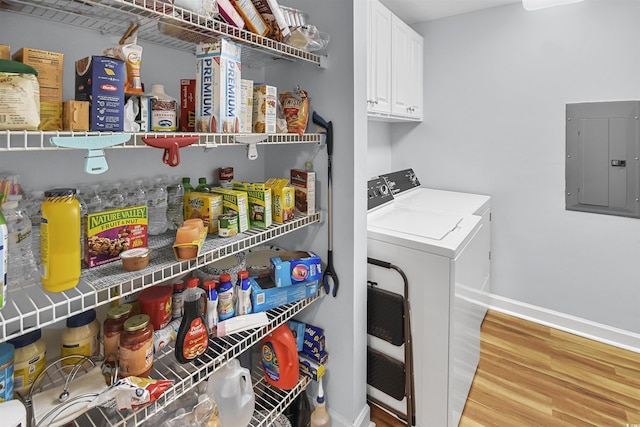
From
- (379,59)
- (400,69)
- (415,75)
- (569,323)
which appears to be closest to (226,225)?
(379,59)

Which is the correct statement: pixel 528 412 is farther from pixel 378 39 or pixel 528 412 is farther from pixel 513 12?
pixel 513 12

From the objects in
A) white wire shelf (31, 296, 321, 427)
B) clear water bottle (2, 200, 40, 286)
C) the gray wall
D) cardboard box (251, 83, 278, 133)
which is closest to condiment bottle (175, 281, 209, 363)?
white wire shelf (31, 296, 321, 427)

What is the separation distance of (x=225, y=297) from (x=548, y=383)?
6.57 feet

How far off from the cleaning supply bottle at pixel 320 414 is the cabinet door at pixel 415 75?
2.13 metres

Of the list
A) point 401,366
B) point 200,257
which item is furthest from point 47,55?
point 401,366

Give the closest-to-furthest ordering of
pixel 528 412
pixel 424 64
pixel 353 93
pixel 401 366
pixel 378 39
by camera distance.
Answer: pixel 353 93 → pixel 401 366 → pixel 528 412 → pixel 378 39 → pixel 424 64

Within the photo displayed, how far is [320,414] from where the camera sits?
159cm

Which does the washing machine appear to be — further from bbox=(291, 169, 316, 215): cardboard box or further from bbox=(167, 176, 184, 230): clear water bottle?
bbox=(167, 176, 184, 230): clear water bottle

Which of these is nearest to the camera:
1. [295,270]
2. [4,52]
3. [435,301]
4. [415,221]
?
[4,52]

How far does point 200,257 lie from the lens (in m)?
1.05

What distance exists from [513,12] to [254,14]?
7.60ft

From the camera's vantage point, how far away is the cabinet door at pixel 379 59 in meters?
2.12

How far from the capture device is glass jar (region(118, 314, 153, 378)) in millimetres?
971

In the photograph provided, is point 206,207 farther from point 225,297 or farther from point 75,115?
point 75,115
